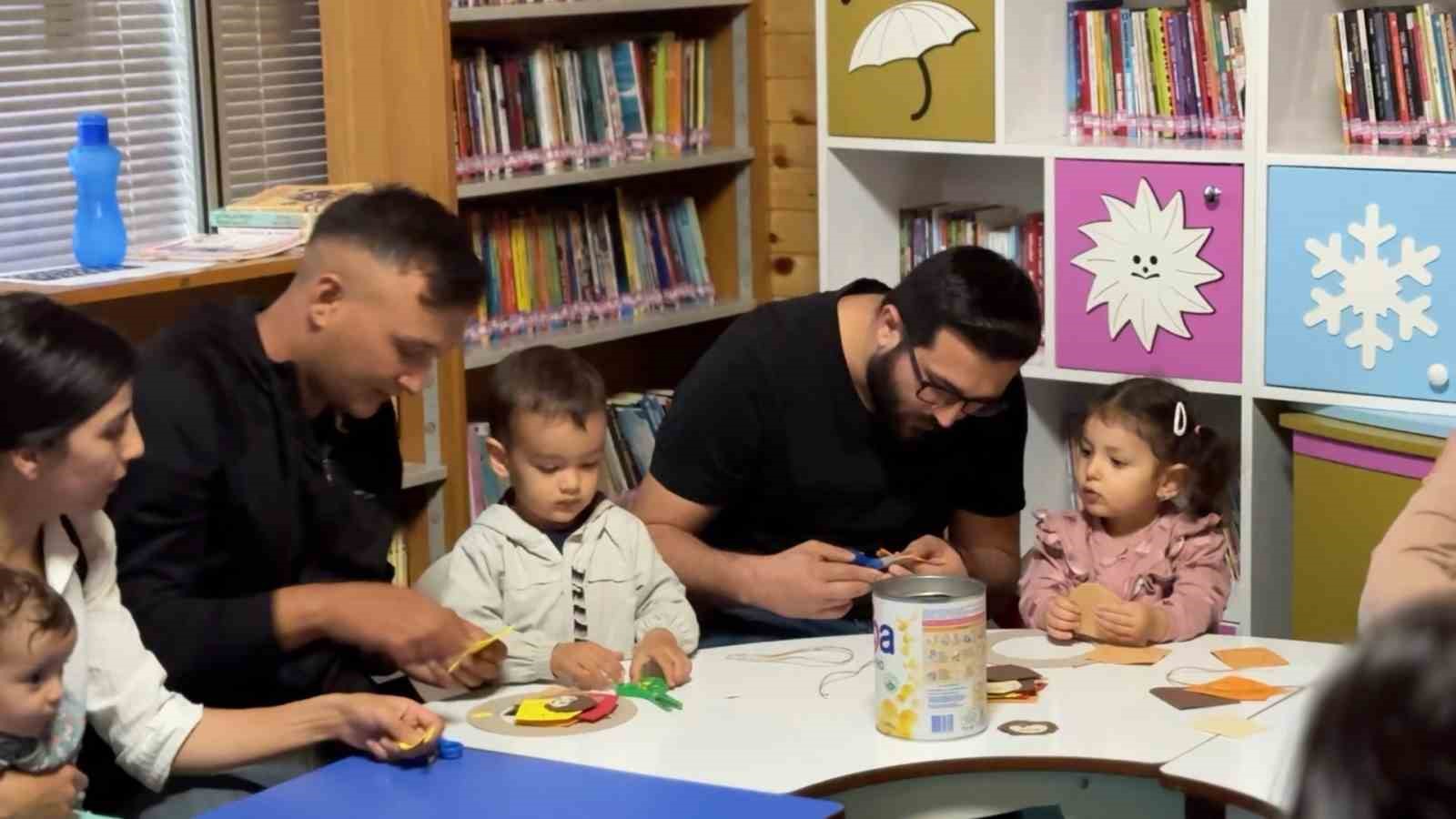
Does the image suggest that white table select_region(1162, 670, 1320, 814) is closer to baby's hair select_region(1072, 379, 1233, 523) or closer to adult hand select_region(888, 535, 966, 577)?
adult hand select_region(888, 535, 966, 577)

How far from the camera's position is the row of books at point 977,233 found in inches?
148

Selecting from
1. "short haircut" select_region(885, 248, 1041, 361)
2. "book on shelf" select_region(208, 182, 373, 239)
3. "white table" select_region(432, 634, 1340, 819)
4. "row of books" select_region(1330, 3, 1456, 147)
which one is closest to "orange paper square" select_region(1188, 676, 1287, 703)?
"white table" select_region(432, 634, 1340, 819)

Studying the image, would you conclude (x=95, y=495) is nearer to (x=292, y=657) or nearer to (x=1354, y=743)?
(x=292, y=657)

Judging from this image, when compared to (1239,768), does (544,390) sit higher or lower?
higher

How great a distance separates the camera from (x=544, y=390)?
2516mm

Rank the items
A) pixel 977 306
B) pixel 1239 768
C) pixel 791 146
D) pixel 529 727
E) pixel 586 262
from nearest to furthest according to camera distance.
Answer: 1. pixel 1239 768
2. pixel 529 727
3. pixel 977 306
4. pixel 586 262
5. pixel 791 146

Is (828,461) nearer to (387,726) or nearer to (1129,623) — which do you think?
(1129,623)

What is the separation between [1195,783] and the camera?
1.88 m

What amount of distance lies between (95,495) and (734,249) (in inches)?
97.6

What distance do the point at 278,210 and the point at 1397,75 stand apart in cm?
196

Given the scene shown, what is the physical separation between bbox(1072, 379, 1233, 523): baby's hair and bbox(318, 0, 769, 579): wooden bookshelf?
132cm

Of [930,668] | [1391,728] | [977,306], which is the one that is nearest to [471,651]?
[930,668]

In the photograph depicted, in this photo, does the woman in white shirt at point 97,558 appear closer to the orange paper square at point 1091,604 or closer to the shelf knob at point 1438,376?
the orange paper square at point 1091,604

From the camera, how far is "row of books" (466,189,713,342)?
3756mm
